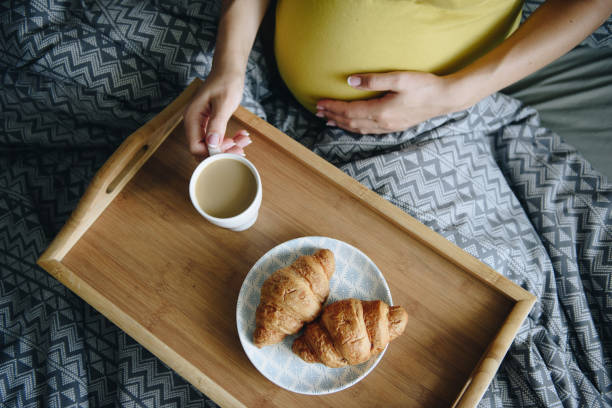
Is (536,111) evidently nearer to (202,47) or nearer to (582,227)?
(582,227)

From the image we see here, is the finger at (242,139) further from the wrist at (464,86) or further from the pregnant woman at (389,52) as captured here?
the wrist at (464,86)

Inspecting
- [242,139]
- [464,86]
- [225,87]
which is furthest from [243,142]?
[464,86]

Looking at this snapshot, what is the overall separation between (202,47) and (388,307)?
30.5 inches

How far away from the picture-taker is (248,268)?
2.56 feet

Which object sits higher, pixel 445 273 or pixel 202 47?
pixel 202 47

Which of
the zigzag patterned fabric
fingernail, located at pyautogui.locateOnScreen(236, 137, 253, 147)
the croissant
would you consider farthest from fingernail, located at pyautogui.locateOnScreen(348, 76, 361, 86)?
the croissant

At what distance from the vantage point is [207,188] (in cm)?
75

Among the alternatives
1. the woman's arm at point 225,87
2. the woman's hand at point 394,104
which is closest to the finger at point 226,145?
the woman's arm at point 225,87

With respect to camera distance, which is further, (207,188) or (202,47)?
(202,47)

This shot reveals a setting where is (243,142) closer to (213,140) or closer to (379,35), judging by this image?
(213,140)

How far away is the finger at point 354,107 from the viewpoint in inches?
34.9

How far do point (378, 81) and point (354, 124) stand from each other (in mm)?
134

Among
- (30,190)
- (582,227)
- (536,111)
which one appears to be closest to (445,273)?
(582,227)

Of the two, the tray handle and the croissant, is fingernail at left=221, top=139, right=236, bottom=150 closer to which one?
the tray handle
